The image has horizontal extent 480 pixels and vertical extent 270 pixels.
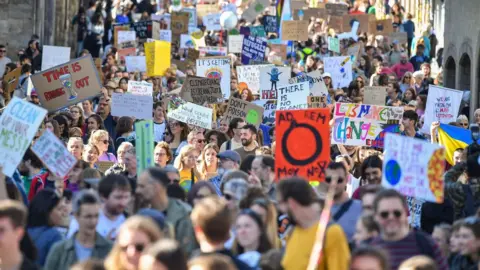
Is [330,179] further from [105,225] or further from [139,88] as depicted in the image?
[139,88]

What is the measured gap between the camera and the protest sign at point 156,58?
24469mm

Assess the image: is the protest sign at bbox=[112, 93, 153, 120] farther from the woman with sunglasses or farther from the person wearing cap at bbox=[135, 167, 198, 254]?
the person wearing cap at bbox=[135, 167, 198, 254]

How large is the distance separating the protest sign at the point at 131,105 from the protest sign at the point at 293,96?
164 cm

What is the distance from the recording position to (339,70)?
84.2 ft

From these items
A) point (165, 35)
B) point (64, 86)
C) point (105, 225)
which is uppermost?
point (165, 35)

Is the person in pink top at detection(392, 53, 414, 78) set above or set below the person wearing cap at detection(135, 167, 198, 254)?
above

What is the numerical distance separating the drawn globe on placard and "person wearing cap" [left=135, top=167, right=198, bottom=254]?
143 centimetres

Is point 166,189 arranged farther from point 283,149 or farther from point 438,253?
point 438,253

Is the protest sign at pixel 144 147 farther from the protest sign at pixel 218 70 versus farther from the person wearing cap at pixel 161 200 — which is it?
the protest sign at pixel 218 70

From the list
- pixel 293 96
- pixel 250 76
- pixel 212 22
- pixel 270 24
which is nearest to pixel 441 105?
pixel 293 96

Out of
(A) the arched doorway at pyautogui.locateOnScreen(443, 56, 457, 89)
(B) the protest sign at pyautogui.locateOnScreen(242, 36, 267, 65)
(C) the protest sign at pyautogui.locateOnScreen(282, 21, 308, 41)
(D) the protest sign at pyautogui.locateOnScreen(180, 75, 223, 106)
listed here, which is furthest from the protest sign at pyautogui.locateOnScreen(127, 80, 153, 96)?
(A) the arched doorway at pyautogui.locateOnScreen(443, 56, 457, 89)

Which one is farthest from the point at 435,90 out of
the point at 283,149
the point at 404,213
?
the point at 404,213

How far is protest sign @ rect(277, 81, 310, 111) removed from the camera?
18.4 m

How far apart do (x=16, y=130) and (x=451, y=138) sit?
19.6 ft
